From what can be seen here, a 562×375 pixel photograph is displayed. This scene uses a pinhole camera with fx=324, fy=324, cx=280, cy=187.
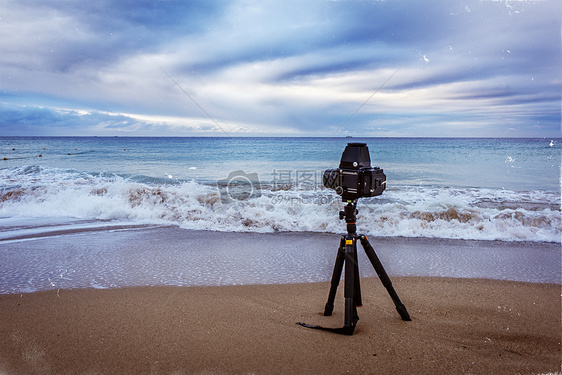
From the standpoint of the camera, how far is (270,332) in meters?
2.84

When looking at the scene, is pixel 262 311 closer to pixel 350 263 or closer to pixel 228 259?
pixel 350 263

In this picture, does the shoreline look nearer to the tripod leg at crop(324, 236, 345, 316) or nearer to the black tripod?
the tripod leg at crop(324, 236, 345, 316)

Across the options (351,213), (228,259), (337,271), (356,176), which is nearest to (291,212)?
(228,259)

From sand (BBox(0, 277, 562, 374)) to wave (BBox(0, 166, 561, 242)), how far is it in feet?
10.2

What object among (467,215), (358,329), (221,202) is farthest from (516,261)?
(221,202)

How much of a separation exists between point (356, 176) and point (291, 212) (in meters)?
6.02

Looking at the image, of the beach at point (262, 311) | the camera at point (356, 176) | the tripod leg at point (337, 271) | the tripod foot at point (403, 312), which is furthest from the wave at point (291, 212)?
the camera at point (356, 176)

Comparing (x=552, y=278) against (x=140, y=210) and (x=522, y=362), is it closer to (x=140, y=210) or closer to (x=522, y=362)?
(x=522, y=362)

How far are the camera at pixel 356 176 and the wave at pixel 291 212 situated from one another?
15.1 feet

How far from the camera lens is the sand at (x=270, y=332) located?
7.90 feet

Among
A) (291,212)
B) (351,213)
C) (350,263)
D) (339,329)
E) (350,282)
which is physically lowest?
(339,329)

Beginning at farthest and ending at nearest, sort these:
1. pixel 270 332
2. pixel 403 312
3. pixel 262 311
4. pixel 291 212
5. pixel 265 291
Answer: pixel 291 212, pixel 265 291, pixel 262 311, pixel 403 312, pixel 270 332

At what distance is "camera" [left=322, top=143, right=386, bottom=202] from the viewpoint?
8.25ft

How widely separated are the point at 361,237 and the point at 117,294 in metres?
2.91
